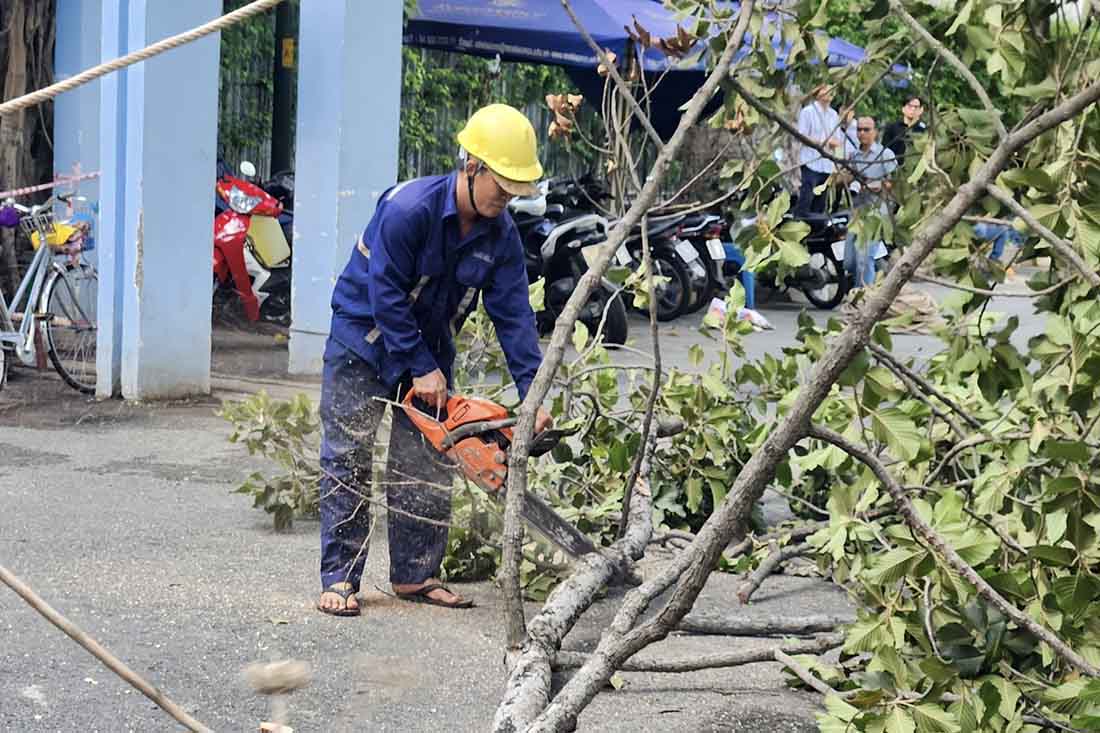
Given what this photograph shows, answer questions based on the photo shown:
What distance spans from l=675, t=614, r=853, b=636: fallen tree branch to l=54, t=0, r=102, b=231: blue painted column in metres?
7.30

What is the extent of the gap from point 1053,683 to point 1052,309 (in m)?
1.16

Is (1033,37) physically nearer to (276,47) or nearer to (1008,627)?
(1008,627)

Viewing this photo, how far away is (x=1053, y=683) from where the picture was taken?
11.9 ft

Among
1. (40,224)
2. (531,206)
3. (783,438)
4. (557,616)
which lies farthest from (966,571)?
(531,206)

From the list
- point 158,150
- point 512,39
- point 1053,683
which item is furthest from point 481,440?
point 512,39

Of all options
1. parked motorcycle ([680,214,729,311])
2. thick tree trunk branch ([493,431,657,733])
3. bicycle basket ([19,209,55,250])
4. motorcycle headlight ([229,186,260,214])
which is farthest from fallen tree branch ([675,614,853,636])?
parked motorcycle ([680,214,729,311])

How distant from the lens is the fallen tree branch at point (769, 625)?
16.0 feet

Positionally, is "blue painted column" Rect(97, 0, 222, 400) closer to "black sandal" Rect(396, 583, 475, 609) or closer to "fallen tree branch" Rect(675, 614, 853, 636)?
"black sandal" Rect(396, 583, 475, 609)

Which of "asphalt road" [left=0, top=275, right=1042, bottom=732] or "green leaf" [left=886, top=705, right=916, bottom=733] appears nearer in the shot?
"green leaf" [left=886, top=705, right=916, bottom=733]

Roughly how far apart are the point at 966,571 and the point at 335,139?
6913 millimetres

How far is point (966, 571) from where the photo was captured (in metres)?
3.48

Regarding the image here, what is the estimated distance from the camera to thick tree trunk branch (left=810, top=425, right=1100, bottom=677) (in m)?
3.41

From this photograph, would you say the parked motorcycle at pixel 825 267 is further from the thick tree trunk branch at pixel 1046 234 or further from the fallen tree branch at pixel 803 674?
the thick tree trunk branch at pixel 1046 234

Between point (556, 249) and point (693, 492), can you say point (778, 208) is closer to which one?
point (693, 492)
